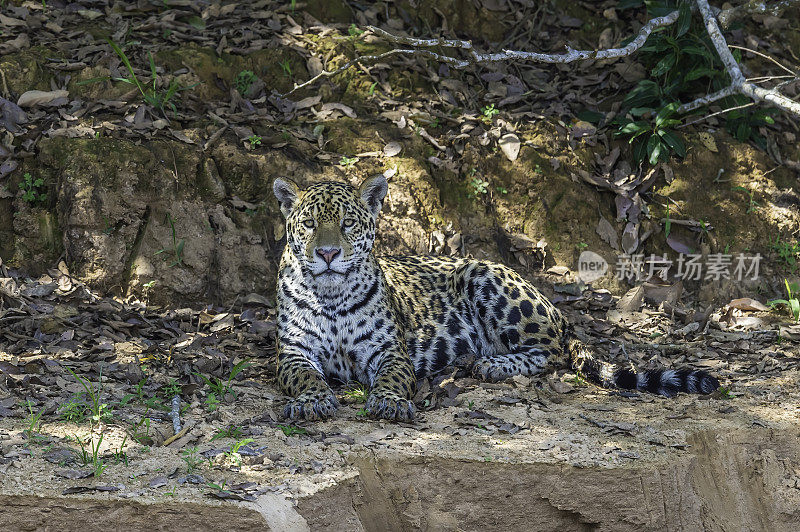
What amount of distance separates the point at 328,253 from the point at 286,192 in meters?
0.78

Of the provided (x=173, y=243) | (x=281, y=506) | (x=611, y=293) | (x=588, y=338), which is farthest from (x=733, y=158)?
(x=281, y=506)

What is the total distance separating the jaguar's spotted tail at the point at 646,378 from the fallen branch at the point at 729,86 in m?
2.93

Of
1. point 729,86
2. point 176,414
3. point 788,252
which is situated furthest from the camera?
point 788,252

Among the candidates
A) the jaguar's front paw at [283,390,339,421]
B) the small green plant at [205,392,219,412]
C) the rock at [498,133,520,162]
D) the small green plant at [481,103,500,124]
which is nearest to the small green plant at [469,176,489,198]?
the rock at [498,133,520,162]

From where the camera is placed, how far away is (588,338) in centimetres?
889

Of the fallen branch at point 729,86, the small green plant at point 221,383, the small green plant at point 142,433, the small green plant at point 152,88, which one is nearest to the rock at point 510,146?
the fallen branch at point 729,86

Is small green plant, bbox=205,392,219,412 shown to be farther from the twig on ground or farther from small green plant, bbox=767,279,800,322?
small green plant, bbox=767,279,800,322

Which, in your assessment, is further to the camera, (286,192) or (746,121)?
(746,121)

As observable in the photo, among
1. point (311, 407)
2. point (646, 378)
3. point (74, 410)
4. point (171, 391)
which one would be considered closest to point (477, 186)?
point (646, 378)

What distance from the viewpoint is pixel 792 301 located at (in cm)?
916

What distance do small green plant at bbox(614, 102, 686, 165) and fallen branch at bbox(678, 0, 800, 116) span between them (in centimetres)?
19

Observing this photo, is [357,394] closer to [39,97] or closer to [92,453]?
[92,453]

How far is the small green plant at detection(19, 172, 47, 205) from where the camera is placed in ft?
28.6

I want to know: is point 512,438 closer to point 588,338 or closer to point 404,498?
point 404,498
